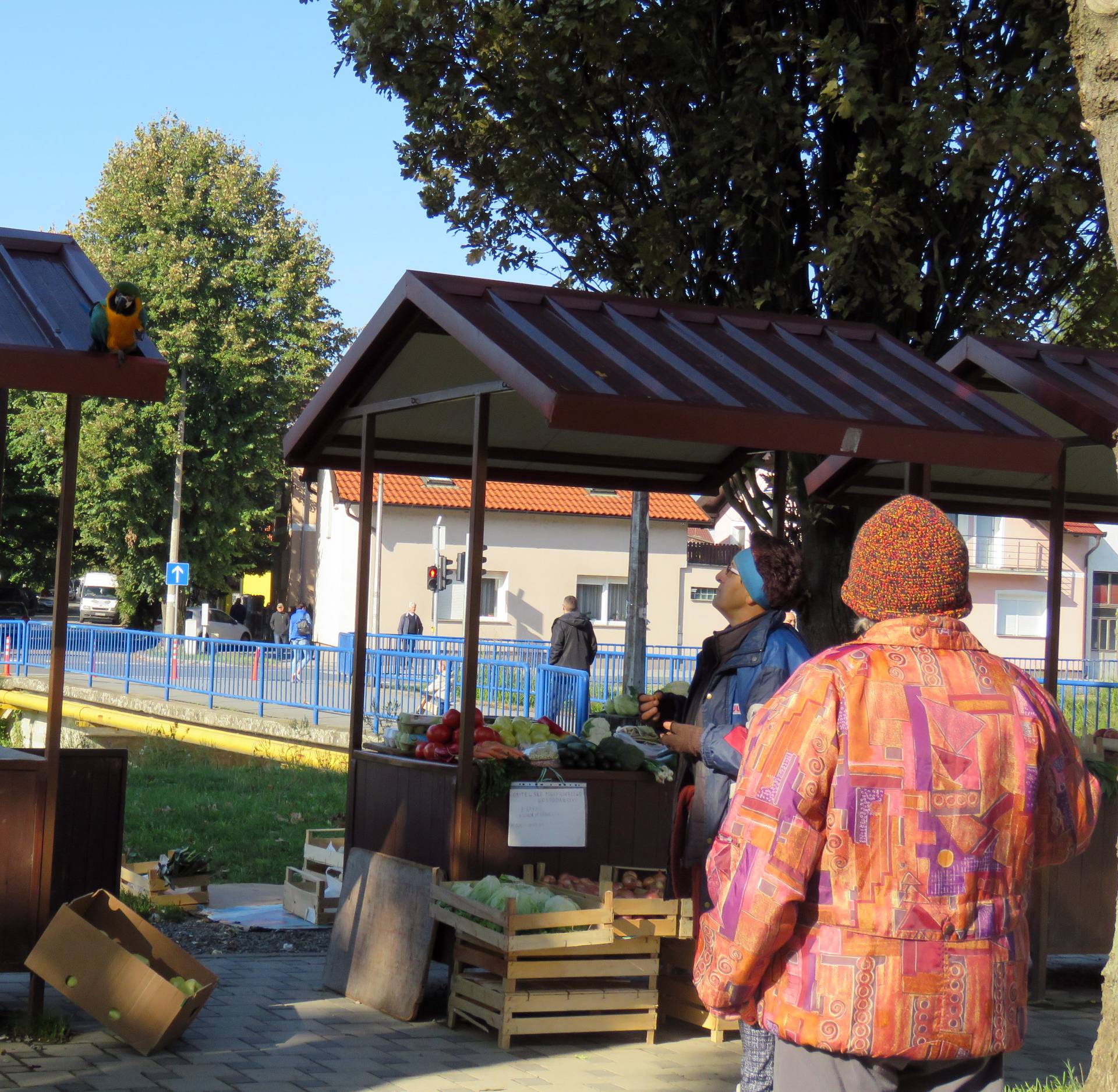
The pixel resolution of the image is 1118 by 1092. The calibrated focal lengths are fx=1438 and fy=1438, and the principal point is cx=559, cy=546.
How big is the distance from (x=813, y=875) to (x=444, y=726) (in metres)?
4.70

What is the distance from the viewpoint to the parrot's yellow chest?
564cm

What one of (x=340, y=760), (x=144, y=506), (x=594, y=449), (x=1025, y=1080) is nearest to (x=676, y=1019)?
(x=1025, y=1080)

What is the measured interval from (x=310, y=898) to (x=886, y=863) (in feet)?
22.1

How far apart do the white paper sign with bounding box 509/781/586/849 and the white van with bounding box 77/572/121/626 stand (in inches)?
1989

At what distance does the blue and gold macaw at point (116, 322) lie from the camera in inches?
222

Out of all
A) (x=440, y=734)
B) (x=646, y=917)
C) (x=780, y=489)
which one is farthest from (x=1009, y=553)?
(x=646, y=917)

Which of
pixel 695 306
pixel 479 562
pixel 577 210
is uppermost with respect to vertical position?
pixel 577 210

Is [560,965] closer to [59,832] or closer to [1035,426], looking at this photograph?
[59,832]

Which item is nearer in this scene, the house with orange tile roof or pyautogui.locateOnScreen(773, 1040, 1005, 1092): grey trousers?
pyautogui.locateOnScreen(773, 1040, 1005, 1092): grey trousers

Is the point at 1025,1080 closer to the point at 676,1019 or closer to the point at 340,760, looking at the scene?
the point at 676,1019

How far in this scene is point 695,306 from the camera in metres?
7.21

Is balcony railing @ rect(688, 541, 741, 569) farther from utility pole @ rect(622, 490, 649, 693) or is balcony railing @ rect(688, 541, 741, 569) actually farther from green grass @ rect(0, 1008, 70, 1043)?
green grass @ rect(0, 1008, 70, 1043)

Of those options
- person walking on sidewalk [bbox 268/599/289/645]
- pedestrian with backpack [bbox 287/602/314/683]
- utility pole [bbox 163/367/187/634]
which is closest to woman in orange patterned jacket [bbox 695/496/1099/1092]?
pedestrian with backpack [bbox 287/602/314/683]

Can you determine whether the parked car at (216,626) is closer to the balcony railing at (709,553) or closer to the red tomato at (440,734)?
the balcony railing at (709,553)
